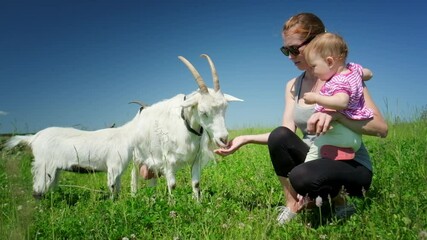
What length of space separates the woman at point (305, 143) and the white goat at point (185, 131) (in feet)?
3.04

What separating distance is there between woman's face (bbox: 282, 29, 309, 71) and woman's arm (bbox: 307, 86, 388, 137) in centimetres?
59

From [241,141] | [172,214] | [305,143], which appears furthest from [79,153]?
[305,143]

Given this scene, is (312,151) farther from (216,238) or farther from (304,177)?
(216,238)

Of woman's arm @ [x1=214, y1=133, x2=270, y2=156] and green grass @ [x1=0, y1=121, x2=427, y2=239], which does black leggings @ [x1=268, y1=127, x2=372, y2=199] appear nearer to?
green grass @ [x1=0, y1=121, x2=427, y2=239]

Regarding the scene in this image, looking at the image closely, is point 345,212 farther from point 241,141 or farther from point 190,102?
point 190,102

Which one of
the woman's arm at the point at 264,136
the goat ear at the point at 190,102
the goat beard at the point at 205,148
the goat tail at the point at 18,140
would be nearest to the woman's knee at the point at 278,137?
the woman's arm at the point at 264,136

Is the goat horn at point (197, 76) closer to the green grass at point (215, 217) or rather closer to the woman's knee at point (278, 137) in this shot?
the green grass at point (215, 217)

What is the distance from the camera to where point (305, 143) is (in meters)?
3.33

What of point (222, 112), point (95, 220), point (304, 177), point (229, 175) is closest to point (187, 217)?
point (95, 220)

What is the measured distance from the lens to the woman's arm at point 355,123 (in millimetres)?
2646

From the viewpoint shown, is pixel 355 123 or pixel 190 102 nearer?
pixel 355 123

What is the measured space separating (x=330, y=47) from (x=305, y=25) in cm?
60

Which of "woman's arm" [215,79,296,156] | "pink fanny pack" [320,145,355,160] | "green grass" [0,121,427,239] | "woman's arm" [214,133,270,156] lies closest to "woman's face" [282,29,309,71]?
"woman's arm" [215,79,296,156]

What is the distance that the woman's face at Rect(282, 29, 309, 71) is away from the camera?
10.6 ft
